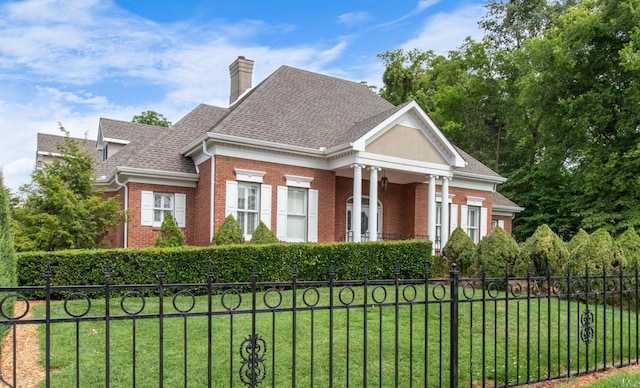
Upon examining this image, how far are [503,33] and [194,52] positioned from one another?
102ft

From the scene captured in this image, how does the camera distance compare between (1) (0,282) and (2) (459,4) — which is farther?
(2) (459,4)

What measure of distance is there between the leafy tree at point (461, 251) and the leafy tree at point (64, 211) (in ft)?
33.5

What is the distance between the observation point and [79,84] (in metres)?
14.2

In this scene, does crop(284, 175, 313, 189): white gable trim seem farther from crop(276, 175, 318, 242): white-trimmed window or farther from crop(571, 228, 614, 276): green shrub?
crop(571, 228, 614, 276): green shrub

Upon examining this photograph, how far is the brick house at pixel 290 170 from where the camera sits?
1603cm

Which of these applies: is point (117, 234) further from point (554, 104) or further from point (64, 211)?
point (554, 104)

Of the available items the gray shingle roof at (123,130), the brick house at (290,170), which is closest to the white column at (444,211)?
the brick house at (290,170)

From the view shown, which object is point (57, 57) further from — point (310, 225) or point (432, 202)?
point (432, 202)

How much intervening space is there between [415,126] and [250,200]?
686 cm

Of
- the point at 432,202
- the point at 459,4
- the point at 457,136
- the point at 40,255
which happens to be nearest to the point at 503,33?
the point at 457,136

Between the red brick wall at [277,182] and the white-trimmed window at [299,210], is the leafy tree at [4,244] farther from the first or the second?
the white-trimmed window at [299,210]

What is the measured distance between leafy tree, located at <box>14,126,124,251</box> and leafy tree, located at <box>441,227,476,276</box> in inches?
402

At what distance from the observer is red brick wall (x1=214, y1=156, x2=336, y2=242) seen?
1555cm

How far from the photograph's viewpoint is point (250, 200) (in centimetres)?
1641
